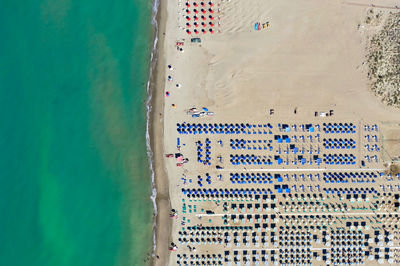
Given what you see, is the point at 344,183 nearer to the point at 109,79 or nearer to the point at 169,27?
the point at 169,27

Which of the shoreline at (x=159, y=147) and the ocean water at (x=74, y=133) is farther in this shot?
the shoreline at (x=159, y=147)

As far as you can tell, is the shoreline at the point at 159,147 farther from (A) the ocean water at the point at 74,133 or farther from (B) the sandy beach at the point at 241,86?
(A) the ocean water at the point at 74,133

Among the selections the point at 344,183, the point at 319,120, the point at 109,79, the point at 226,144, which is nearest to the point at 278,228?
the point at 344,183

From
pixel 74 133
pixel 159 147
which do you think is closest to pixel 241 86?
pixel 159 147

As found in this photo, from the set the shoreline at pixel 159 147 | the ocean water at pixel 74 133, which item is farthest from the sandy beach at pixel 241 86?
the ocean water at pixel 74 133

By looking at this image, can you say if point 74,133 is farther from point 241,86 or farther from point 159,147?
point 241,86
